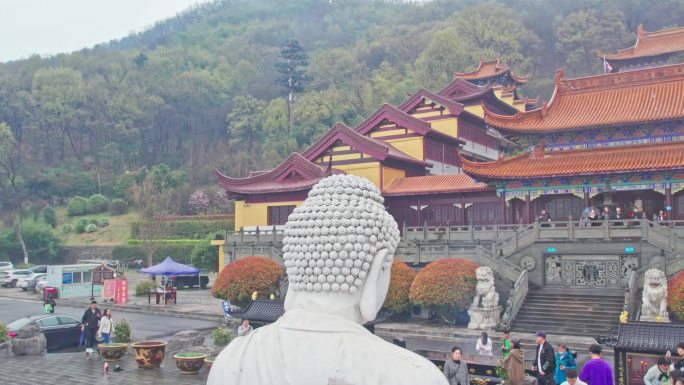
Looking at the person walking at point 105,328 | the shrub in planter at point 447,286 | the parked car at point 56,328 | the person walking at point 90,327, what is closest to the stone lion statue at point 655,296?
the shrub in planter at point 447,286

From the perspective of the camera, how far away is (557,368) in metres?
11.1

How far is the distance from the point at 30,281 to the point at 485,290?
3027 cm

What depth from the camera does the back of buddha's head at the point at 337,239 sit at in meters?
3.19

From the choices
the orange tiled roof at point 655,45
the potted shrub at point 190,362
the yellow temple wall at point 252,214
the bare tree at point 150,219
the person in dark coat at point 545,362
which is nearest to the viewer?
the person in dark coat at point 545,362

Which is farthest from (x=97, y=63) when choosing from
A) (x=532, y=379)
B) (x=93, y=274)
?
(x=532, y=379)

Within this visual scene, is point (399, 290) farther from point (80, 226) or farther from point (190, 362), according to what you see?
point (80, 226)

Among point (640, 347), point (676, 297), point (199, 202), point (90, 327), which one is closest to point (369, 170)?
point (676, 297)

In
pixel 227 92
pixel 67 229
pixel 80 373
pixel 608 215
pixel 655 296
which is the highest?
pixel 227 92

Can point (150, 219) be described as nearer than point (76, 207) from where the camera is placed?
Yes

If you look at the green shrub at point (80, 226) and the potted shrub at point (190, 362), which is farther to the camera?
the green shrub at point (80, 226)

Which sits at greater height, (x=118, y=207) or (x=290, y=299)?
(x=118, y=207)

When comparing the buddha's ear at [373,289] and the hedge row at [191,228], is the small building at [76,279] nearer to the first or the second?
the hedge row at [191,228]

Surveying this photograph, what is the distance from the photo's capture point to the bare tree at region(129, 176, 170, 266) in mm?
48500

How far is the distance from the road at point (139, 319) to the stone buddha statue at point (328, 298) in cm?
1933
